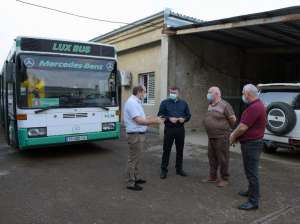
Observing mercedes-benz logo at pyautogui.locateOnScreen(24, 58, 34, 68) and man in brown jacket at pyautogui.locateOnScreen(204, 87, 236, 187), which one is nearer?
man in brown jacket at pyautogui.locateOnScreen(204, 87, 236, 187)

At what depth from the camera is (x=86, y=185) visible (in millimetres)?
6004

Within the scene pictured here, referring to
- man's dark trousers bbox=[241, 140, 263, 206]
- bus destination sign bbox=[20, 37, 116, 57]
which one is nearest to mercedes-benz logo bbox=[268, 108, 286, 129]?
man's dark trousers bbox=[241, 140, 263, 206]

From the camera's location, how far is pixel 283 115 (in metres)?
7.77

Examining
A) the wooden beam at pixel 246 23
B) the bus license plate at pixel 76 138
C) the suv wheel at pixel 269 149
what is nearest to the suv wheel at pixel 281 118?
the suv wheel at pixel 269 149

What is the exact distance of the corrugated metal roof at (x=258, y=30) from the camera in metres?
8.53

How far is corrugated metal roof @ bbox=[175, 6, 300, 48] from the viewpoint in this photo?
28.0ft

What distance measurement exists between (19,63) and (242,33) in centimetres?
758

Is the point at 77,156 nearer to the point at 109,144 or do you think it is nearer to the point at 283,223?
the point at 109,144

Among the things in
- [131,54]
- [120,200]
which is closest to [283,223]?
[120,200]

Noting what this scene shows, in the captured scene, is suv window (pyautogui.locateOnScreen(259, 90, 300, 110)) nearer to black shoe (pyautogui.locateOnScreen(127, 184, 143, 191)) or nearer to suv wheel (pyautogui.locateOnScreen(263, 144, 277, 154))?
suv wheel (pyautogui.locateOnScreen(263, 144, 277, 154))

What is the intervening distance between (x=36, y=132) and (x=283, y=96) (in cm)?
610

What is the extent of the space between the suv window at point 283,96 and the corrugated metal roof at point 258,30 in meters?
1.79

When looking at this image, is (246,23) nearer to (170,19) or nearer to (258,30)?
(258,30)

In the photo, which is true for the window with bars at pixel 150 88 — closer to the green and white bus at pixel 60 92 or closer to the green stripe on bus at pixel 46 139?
the green and white bus at pixel 60 92
